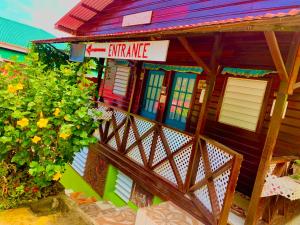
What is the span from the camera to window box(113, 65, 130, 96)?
10922 mm

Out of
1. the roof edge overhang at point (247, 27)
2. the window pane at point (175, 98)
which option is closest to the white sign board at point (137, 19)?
the window pane at point (175, 98)

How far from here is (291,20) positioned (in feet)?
Answer: 10.2

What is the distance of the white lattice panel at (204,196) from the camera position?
4.97 m

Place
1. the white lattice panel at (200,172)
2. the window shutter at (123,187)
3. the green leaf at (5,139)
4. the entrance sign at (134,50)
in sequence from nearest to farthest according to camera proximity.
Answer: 1. the green leaf at (5,139)
2. the entrance sign at (134,50)
3. the white lattice panel at (200,172)
4. the window shutter at (123,187)

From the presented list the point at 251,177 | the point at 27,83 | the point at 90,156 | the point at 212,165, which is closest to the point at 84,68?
the point at 27,83

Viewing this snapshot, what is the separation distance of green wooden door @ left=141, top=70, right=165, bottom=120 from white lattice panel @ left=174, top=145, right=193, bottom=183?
3344 millimetres

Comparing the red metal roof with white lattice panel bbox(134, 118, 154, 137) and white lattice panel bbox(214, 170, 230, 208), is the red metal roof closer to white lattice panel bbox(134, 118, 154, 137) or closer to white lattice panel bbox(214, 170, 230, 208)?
white lattice panel bbox(134, 118, 154, 137)

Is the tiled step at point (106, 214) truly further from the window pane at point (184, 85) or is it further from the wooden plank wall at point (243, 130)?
the window pane at point (184, 85)

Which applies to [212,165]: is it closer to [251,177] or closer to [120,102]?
[251,177]

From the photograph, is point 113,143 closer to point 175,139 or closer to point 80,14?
→ point 175,139

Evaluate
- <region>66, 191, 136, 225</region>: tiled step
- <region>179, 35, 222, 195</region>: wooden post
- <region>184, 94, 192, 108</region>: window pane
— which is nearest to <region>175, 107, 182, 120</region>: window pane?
<region>184, 94, 192, 108</region>: window pane

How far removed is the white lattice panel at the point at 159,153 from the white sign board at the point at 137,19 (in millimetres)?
5231

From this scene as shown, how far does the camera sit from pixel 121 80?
442 inches

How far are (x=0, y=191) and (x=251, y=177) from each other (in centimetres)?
506
